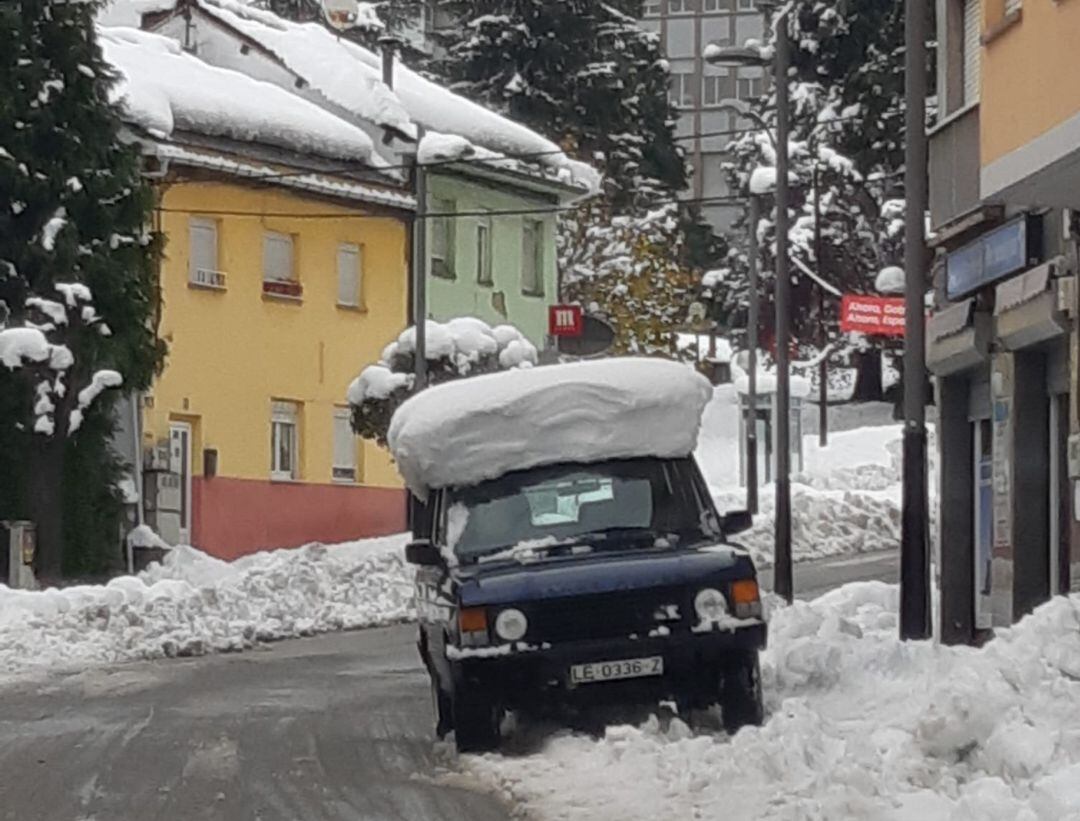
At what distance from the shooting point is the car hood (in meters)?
14.3

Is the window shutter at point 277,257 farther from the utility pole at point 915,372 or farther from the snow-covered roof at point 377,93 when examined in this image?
the utility pole at point 915,372

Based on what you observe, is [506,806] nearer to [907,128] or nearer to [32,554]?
[907,128]

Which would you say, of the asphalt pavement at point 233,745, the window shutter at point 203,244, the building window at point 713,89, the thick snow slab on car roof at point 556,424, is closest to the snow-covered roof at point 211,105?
the window shutter at point 203,244

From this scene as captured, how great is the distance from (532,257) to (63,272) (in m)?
18.7

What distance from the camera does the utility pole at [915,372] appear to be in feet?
66.0

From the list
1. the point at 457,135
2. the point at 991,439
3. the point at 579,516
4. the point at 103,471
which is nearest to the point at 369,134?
the point at 457,135

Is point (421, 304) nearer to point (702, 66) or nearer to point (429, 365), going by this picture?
point (429, 365)

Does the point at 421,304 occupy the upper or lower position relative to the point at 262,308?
lower

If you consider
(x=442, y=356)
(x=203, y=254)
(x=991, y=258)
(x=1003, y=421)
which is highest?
(x=203, y=254)

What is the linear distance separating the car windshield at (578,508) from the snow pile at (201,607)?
9483mm

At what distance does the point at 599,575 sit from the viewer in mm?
14336

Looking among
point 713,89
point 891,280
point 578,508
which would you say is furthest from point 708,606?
point 713,89

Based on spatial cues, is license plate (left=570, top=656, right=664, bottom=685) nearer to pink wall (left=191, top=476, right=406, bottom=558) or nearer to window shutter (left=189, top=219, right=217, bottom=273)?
pink wall (left=191, top=476, right=406, bottom=558)

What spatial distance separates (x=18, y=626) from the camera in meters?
26.3
